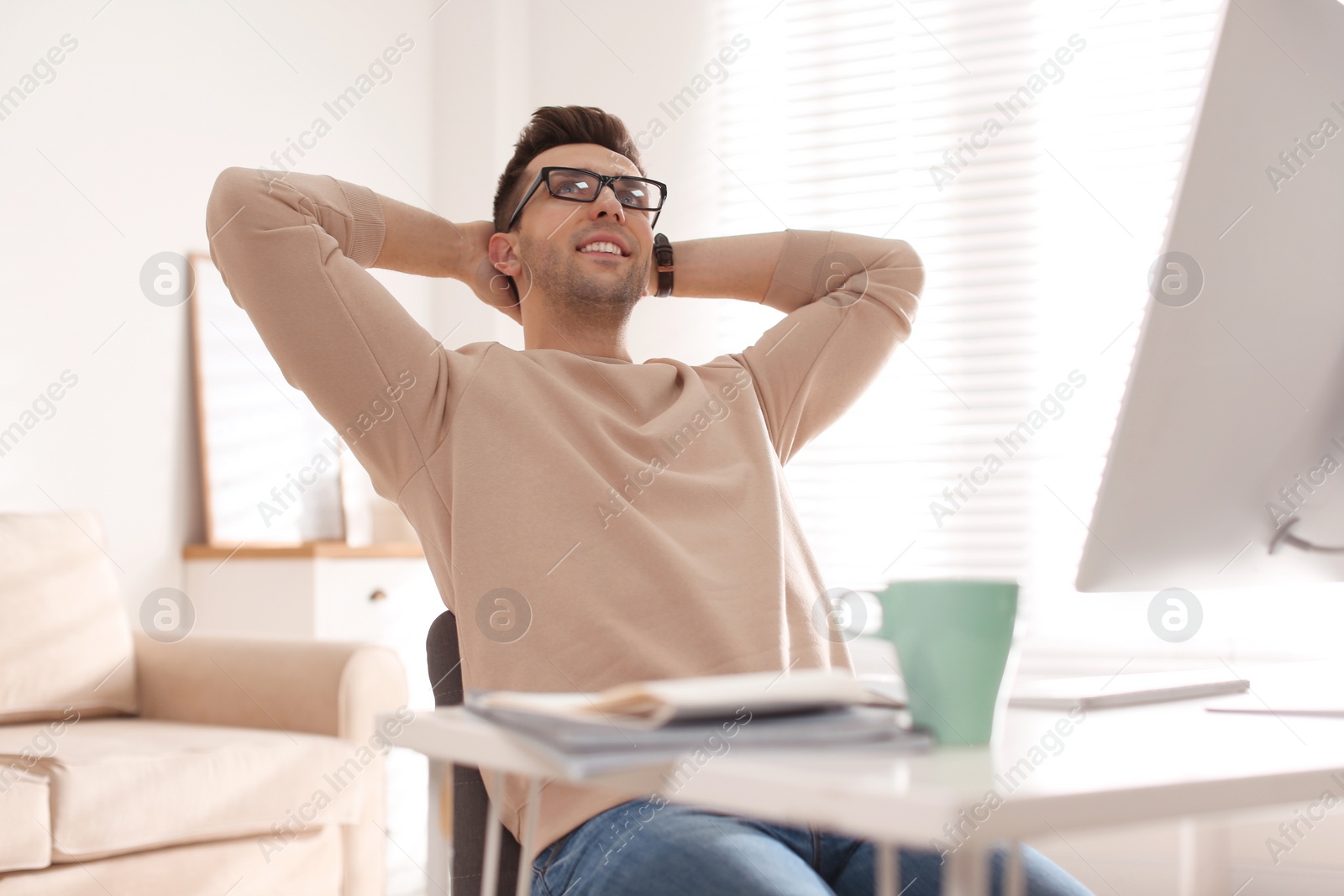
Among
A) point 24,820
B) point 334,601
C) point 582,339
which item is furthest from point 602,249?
point 334,601

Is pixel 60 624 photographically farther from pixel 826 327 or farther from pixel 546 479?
pixel 826 327

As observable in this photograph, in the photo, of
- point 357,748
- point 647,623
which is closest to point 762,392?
point 647,623

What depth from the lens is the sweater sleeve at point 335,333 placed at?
121 centimetres

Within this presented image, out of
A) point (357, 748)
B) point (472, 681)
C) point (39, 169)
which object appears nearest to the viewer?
point (472, 681)

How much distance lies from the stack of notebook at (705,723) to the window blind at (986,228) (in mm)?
2235

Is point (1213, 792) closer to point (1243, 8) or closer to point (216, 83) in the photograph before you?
point (1243, 8)

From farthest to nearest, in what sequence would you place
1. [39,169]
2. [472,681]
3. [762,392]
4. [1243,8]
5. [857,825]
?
[39,169]
[762,392]
[472,681]
[1243,8]
[857,825]

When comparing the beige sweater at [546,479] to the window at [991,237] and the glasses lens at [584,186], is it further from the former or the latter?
the window at [991,237]

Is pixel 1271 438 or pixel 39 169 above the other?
pixel 39 169

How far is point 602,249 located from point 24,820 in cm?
121

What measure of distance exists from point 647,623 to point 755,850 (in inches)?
14.5

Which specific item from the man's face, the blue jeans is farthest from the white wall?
the blue jeans

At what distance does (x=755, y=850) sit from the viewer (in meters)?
0.78

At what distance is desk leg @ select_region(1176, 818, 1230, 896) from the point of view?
1420mm
